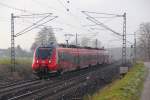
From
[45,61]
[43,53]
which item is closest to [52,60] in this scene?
[45,61]

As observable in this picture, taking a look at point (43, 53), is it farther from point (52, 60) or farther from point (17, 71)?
point (17, 71)

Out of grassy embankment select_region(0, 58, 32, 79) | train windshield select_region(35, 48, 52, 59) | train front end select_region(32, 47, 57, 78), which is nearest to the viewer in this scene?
train front end select_region(32, 47, 57, 78)

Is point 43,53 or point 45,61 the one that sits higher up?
point 43,53

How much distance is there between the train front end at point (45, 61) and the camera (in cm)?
3462

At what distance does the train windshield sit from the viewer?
3481cm

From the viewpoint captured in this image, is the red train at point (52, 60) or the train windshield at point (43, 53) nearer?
the red train at point (52, 60)

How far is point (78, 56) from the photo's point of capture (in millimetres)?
45250

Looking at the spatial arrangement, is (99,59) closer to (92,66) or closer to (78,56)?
(92,66)

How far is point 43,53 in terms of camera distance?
34875 millimetres

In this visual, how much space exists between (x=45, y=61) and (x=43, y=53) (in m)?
0.77

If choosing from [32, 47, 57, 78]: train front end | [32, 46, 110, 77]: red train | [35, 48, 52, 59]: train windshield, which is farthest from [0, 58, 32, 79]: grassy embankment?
[35, 48, 52, 59]: train windshield

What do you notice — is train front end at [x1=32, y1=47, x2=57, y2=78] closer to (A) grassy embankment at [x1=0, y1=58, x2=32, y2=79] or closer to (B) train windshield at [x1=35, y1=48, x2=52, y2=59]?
(B) train windshield at [x1=35, y1=48, x2=52, y2=59]

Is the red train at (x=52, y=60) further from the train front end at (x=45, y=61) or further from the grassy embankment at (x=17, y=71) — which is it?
the grassy embankment at (x=17, y=71)

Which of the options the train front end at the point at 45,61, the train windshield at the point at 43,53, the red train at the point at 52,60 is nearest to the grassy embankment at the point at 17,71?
the red train at the point at 52,60
